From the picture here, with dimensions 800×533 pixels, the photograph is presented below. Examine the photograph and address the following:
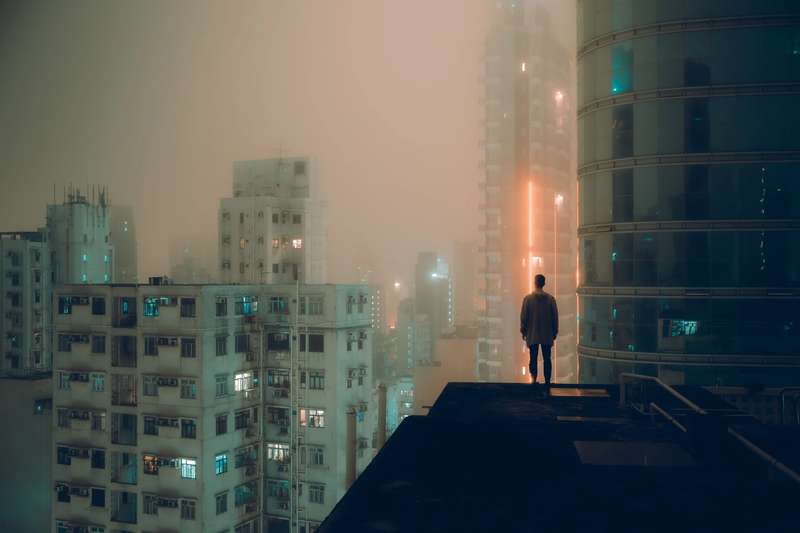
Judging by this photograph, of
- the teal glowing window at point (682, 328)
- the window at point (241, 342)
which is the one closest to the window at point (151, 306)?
the window at point (241, 342)

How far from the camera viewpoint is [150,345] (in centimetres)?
4822

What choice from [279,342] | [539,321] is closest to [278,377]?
[279,342]

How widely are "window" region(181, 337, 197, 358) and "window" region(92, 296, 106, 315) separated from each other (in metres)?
7.68

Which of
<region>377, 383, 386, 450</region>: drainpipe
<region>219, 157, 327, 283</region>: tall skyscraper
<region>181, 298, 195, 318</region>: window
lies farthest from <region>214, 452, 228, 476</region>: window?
<region>377, 383, 386, 450</region>: drainpipe

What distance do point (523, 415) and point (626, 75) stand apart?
863 inches

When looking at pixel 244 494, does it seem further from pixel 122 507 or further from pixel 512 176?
pixel 512 176

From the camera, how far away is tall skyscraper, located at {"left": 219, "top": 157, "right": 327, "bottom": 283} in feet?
263

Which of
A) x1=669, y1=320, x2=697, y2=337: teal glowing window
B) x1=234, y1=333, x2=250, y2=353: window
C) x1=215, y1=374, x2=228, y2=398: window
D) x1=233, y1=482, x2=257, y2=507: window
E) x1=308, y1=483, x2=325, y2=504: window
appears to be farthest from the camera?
x1=308, y1=483, x2=325, y2=504: window

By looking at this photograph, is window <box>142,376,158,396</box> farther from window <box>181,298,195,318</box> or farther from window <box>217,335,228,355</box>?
window <box>181,298,195,318</box>

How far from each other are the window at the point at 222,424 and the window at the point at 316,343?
7931mm

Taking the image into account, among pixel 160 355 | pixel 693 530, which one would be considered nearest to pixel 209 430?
pixel 160 355

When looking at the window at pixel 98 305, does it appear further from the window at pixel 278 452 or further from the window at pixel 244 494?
the window at pixel 244 494

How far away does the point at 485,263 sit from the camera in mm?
88875

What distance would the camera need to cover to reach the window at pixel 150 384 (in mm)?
48156
